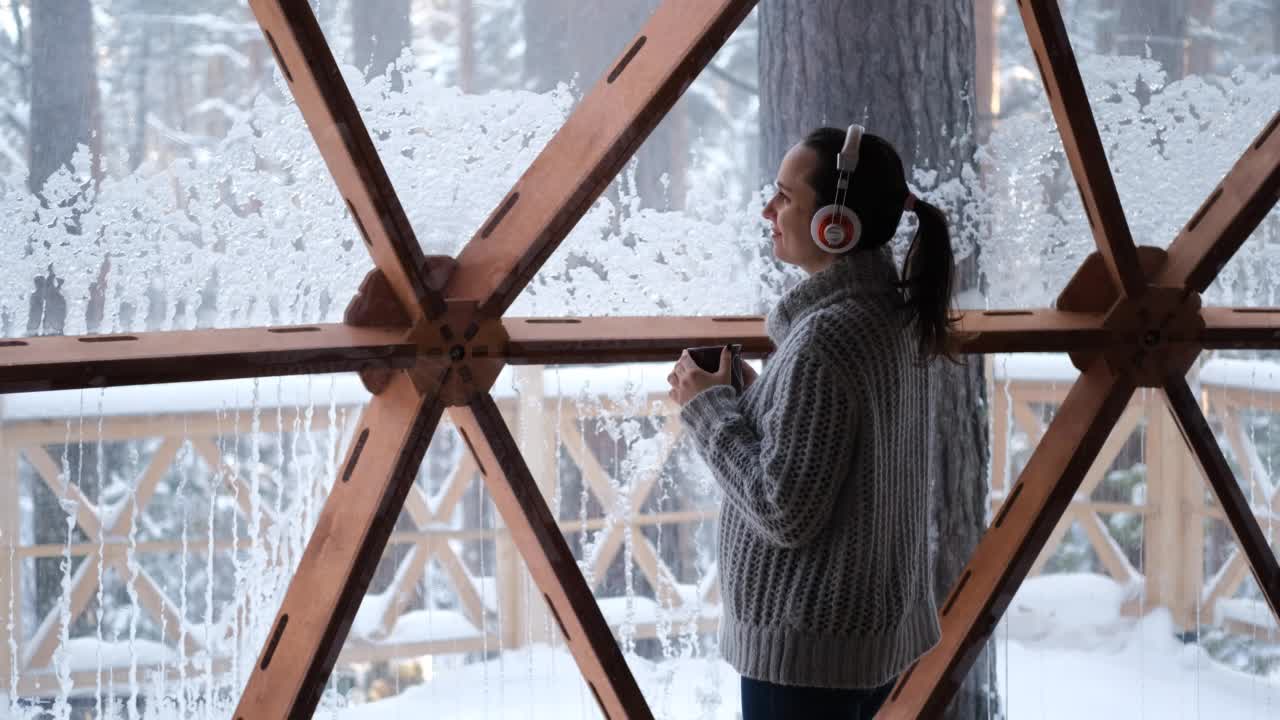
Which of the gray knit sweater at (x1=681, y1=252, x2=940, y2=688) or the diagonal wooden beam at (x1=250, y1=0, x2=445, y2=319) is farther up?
the diagonal wooden beam at (x1=250, y1=0, x2=445, y2=319)

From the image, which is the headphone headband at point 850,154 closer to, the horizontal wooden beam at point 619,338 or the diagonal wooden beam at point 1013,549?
the horizontal wooden beam at point 619,338

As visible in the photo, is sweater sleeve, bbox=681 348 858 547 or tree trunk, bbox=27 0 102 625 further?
tree trunk, bbox=27 0 102 625

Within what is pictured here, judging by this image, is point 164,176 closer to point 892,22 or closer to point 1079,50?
point 892,22

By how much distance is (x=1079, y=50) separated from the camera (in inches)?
104

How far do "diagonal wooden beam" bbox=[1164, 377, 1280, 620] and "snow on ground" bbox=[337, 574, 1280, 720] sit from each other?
0.66m

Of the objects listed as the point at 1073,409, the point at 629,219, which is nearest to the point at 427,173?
the point at 629,219

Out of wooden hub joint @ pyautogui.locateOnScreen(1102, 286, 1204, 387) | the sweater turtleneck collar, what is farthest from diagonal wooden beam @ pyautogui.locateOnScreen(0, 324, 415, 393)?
wooden hub joint @ pyautogui.locateOnScreen(1102, 286, 1204, 387)

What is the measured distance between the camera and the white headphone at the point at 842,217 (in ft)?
5.21

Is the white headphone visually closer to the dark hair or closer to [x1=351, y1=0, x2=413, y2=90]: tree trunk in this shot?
the dark hair

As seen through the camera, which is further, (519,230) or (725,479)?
(519,230)

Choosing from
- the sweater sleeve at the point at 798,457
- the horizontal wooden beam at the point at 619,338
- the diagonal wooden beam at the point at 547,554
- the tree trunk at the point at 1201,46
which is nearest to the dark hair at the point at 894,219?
the sweater sleeve at the point at 798,457

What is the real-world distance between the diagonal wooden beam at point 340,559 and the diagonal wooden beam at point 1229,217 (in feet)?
4.60

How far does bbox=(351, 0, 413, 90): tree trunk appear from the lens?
6.73ft

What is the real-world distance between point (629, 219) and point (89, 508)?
1029 mm
